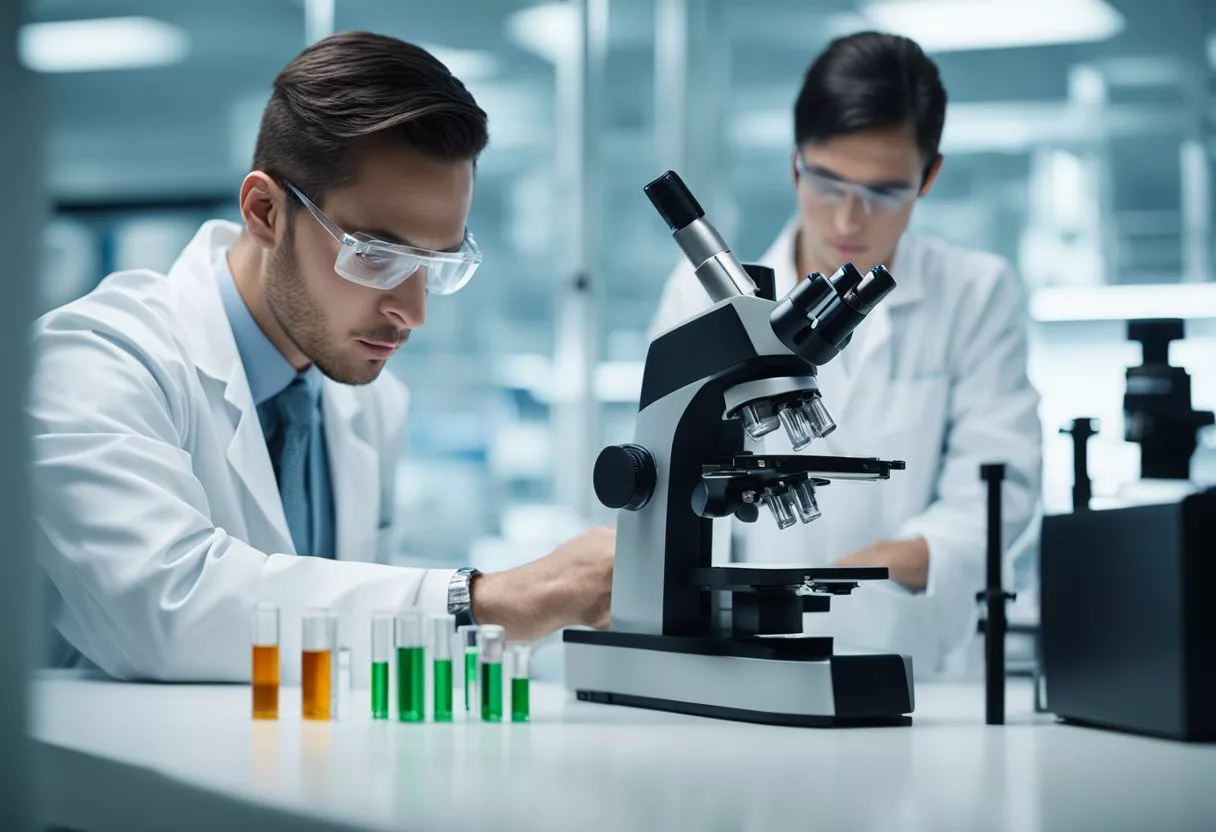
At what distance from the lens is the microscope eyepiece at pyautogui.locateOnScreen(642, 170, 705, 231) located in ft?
4.81

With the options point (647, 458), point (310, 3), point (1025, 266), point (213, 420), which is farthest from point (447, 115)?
point (1025, 266)

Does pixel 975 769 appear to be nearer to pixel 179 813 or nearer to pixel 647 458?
pixel 647 458

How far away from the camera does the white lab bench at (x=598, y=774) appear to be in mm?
862

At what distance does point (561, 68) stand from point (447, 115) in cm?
309

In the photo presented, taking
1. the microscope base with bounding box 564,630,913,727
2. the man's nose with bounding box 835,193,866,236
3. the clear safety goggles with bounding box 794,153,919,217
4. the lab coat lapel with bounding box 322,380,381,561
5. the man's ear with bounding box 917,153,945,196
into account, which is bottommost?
the microscope base with bounding box 564,630,913,727

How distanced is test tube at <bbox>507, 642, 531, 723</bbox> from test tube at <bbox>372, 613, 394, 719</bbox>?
0.12 meters

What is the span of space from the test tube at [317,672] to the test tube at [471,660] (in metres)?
0.13

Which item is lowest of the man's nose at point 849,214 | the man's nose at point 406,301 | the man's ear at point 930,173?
the man's nose at point 406,301

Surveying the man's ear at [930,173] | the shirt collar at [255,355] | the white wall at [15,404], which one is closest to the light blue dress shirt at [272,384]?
the shirt collar at [255,355]

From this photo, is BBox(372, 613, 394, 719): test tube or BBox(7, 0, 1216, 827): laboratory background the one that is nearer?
BBox(372, 613, 394, 719): test tube

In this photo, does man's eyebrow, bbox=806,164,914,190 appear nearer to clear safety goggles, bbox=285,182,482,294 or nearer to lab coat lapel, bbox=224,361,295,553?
clear safety goggles, bbox=285,182,482,294

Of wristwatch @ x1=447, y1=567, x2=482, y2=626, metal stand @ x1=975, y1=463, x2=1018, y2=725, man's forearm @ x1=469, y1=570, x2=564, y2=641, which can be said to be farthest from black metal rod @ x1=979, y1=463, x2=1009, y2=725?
wristwatch @ x1=447, y1=567, x2=482, y2=626

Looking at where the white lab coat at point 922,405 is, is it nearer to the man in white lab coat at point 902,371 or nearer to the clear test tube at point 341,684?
the man in white lab coat at point 902,371

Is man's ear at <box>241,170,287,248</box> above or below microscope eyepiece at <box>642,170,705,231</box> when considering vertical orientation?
above
